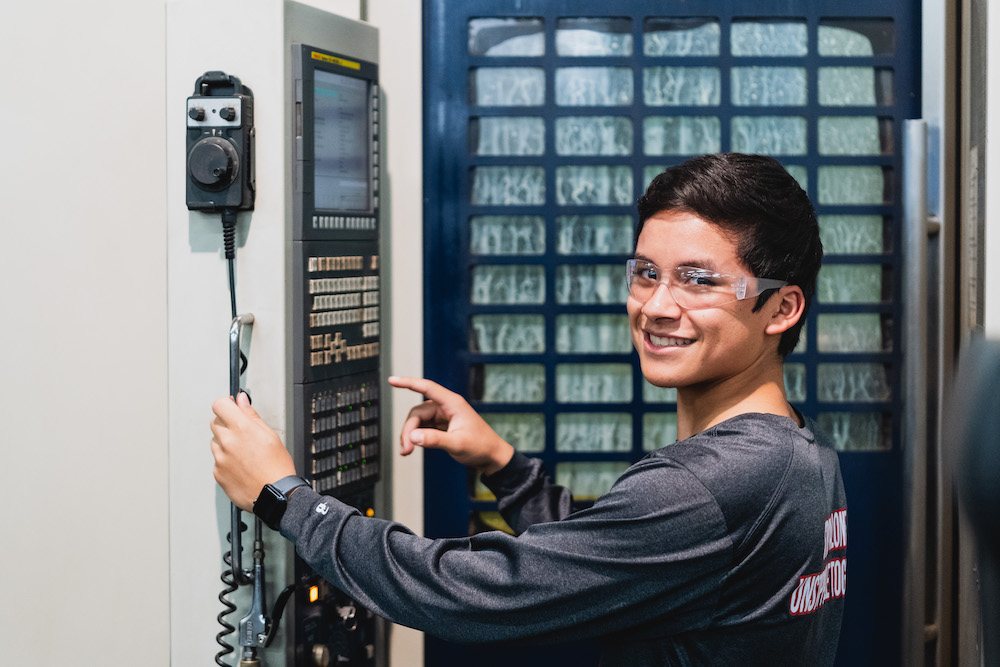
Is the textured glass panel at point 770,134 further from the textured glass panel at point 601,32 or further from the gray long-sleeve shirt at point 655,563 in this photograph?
the gray long-sleeve shirt at point 655,563

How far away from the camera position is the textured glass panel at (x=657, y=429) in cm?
211

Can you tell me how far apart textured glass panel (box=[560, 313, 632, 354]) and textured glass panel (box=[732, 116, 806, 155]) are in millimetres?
454

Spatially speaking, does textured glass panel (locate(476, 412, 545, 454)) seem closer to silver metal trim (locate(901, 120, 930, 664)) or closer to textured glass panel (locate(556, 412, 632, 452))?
textured glass panel (locate(556, 412, 632, 452))

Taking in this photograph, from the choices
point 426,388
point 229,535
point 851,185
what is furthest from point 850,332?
point 229,535

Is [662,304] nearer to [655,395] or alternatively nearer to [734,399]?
[734,399]

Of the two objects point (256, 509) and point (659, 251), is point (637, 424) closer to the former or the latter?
point (659, 251)

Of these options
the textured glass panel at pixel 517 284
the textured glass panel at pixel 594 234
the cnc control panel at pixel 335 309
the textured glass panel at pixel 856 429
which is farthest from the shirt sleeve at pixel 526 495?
the textured glass panel at pixel 856 429

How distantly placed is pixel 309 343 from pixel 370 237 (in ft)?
0.93

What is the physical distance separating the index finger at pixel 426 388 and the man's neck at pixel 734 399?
18.2 inches

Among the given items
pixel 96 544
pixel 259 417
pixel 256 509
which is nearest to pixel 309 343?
pixel 259 417

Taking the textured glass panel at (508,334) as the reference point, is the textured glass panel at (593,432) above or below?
below

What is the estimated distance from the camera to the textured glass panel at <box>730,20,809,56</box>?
2.06 metres

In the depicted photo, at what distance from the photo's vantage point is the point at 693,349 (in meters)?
1.46

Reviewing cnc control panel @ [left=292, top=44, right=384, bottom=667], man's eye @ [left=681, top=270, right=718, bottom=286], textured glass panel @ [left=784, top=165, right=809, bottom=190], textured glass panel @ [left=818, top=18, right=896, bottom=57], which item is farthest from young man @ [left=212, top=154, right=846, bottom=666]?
textured glass panel @ [left=818, top=18, right=896, bottom=57]
